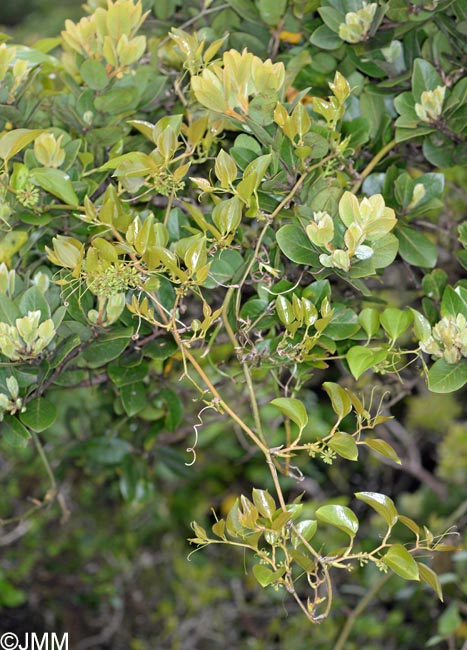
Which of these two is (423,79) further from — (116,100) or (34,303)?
(34,303)

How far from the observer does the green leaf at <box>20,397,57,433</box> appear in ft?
2.32

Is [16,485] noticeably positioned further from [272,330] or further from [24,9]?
[24,9]

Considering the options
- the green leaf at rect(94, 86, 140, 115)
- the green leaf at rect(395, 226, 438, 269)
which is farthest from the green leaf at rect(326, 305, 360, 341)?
the green leaf at rect(94, 86, 140, 115)

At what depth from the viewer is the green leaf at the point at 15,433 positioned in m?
0.72

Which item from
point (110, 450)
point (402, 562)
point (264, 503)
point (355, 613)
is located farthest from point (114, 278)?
point (355, 613)

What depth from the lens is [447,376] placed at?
0.66m

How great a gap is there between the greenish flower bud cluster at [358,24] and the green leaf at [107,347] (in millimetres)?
376

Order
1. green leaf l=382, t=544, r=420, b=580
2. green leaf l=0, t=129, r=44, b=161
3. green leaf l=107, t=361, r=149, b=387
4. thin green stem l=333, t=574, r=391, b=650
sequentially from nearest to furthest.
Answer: green leaf l=382, t=544, r=420, b=580 < green leaf l=0, t=129, r=44, b=161 < green leaf l=107, t=361, r=149, b=387 < thin green stem l=333, t=574, r=391, b=650

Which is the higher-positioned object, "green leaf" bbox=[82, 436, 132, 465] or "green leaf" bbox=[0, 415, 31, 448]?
"green leaf" bbox=[0, 415, 31, 448]

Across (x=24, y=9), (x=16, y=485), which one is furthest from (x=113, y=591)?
(x=24, y=9)

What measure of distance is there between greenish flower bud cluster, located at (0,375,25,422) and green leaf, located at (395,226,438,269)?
0.41 metres

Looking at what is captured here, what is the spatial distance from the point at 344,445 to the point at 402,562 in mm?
102

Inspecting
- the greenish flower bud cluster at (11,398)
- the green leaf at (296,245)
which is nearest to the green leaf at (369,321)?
the green leaf at (296,245)

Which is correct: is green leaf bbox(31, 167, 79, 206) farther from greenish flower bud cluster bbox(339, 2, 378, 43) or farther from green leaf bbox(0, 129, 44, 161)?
greenish flower bud cluster bbox(339, 2, 378, 43)
